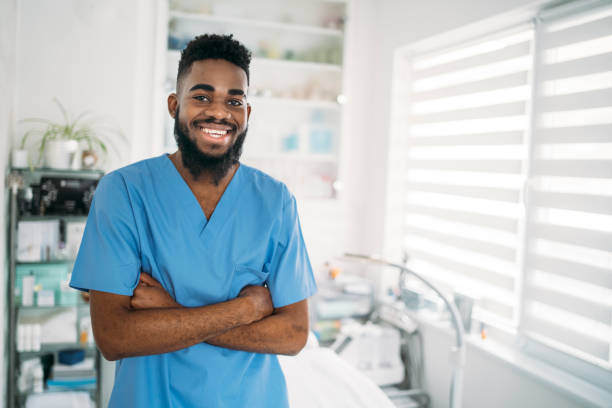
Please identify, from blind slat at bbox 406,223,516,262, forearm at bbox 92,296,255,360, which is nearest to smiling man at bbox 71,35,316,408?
forearm at bbox 92,296,255,360

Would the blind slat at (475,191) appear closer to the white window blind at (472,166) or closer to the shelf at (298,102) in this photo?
the white window blind at (472,166)

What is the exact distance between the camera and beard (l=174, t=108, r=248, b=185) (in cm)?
108

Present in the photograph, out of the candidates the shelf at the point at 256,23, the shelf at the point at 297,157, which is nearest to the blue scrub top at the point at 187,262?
the shelf at the point at 297,157

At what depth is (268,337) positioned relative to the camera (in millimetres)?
1042

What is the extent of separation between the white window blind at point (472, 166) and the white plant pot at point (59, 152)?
1922 mm

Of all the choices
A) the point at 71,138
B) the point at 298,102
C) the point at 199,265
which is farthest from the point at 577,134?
the point at 71,138

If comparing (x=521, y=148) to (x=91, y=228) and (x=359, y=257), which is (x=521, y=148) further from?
(x=91, y=228)

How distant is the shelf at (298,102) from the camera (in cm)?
300

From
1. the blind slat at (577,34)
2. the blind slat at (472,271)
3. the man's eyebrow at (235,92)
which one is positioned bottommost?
the blind slat at (472,271)

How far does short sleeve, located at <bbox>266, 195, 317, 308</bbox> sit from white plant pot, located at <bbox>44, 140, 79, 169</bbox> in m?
1.63

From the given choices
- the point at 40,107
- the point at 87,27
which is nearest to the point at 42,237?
the point at 40,107

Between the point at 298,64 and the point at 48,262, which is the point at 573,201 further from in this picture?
the point at 48,262

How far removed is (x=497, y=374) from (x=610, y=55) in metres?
1.38

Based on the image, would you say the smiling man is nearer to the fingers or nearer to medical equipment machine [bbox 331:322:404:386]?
the fingers
